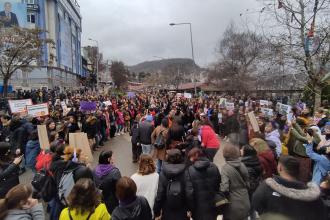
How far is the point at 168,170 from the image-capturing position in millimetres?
5277

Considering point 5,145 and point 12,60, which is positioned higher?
point 12,60

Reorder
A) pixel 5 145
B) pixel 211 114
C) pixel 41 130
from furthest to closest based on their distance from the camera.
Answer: pixel 211 114 < pixel 41 130 < pixel 5 145

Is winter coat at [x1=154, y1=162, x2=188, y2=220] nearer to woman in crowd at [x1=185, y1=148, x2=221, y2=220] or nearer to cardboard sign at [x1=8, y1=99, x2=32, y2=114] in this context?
woman in crowd at [x1=185, y1=148, x2=221, y2=220]

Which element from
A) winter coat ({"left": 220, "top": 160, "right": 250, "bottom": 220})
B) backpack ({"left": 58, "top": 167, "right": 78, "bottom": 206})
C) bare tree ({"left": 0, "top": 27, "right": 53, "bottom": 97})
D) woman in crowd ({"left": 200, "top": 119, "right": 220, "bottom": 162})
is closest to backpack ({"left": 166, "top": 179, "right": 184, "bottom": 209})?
winter coat ({"left": 220, "top": 160, "right": 250, "bottom": 220})

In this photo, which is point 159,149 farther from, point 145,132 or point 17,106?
point 17,106

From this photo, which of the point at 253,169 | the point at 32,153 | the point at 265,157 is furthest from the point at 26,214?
the point at 32,153

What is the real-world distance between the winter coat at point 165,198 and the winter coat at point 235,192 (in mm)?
634

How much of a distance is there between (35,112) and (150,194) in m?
8.77

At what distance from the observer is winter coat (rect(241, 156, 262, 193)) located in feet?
19.4

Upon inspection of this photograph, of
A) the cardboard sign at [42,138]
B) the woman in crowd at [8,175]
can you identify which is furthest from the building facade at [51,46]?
the woman in crowd at [8,175]

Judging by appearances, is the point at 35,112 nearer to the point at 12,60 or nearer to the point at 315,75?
the point at 315,75

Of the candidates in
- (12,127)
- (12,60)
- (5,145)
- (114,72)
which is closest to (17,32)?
(12,60)

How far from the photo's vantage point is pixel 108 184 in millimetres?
5539

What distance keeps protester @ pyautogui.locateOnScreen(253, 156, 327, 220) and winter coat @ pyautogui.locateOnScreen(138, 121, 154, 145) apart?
7230mm
